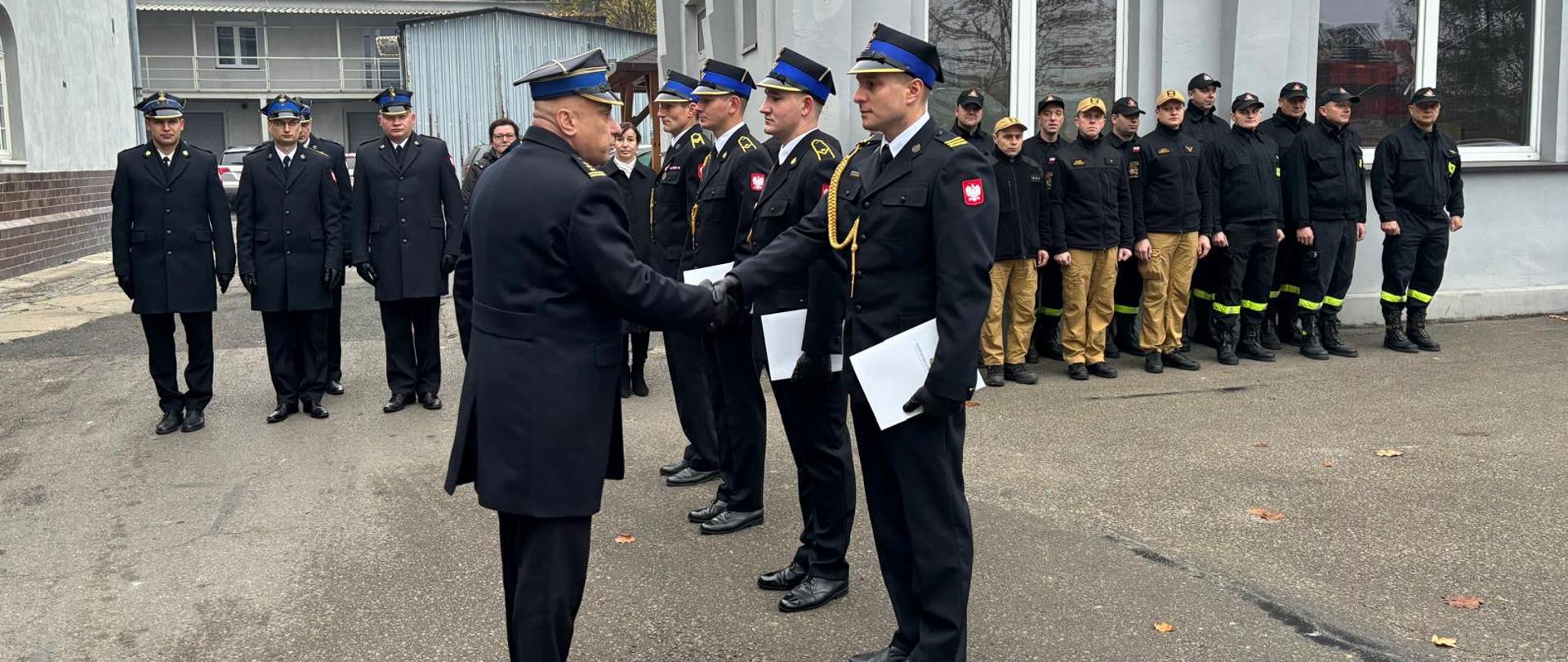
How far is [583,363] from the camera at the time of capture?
3.56 m

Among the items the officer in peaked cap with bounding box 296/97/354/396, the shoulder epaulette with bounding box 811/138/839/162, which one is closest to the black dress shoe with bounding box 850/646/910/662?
the shoulder epaulette with bounding box 811/138/839/162

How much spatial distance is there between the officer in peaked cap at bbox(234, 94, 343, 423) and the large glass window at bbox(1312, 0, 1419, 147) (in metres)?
8.12

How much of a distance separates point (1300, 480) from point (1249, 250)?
392 centimetres

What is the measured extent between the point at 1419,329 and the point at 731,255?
22.0ft

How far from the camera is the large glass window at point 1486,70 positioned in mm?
11445

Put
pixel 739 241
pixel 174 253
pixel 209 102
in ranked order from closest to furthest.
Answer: pixel 739 241 < pixel 174 253 < pixel 209 102

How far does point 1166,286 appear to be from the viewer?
31.7 feet

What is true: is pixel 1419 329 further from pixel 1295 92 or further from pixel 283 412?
pixel 283 412

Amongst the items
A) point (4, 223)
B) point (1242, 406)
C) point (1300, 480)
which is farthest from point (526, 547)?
point (4, 223)

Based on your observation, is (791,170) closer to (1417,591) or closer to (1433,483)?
(1417,591)

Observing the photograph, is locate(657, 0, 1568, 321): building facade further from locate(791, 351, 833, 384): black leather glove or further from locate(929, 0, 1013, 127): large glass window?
locate(791, 351, 833, 384): black leather glove

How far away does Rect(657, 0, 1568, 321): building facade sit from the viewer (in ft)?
34.2

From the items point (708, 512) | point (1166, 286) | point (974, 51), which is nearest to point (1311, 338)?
point (1166, 286)

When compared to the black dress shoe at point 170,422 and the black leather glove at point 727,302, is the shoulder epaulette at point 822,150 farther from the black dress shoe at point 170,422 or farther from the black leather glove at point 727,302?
the black dress shoe at point 170,422
